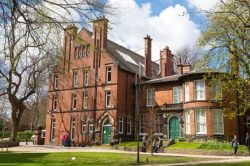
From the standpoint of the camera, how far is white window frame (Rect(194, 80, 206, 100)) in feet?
123

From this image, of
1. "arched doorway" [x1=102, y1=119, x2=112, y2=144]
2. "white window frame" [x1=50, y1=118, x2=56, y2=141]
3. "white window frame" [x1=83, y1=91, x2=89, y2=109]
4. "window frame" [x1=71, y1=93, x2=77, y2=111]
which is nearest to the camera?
"arched doorway" [x1=102, y1=119, x2=112, y2=144]

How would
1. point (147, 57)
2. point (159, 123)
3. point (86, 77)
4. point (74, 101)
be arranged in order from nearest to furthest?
point (159, 123)
point (86, 77)
point (74, 101)
point (147, 57)

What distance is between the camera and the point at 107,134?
42.1 meters

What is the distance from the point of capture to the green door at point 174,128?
131ft

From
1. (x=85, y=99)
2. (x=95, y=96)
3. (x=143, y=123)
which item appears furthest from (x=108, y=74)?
(x=143, y=123)

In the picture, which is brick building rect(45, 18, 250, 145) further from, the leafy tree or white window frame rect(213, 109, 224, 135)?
the leafy tree

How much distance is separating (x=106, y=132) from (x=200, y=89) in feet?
40.6

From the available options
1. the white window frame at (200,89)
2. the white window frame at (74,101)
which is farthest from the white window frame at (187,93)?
the white window frame at (74,101)

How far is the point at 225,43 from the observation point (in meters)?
25.8

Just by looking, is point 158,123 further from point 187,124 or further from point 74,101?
point 74,101

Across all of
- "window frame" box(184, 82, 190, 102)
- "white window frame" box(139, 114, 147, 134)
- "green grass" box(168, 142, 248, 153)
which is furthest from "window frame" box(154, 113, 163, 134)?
"green grass" box(168, 142, 248, 153)

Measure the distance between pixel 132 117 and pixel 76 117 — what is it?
283 inches

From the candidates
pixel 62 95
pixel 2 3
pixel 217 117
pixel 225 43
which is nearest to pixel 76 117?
pixel 62 95

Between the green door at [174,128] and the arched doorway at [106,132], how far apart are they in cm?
715
